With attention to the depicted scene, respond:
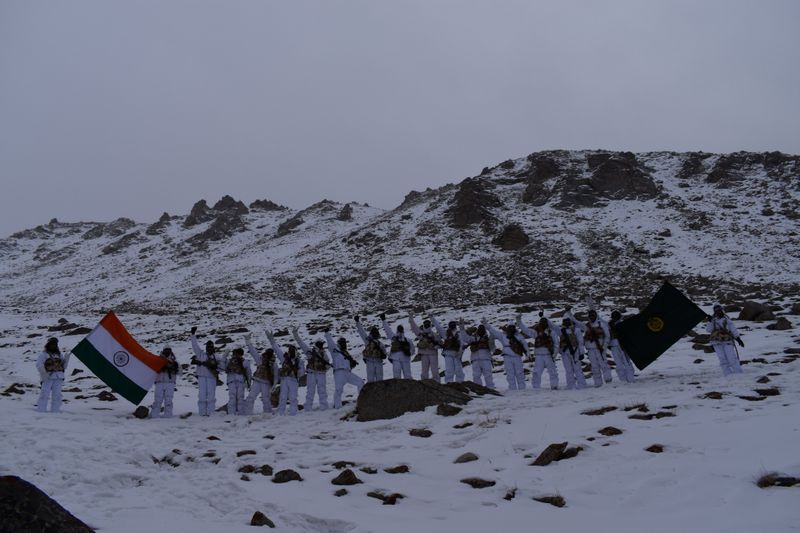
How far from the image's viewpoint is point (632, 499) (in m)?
5.71

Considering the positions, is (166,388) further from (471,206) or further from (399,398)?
(471,206)

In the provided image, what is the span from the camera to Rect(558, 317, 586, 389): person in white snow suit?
44.0ft

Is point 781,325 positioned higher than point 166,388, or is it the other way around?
point 166,388

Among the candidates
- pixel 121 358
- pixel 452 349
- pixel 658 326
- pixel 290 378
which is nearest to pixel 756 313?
pixel 658 326

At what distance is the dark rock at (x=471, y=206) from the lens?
52.7 m

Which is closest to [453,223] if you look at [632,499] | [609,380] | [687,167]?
[687,167]

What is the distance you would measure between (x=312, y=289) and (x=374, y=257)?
803cm

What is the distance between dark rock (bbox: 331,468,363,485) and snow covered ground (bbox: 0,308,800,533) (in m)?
0.13

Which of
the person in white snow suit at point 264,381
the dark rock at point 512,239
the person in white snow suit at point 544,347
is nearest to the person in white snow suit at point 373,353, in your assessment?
the person in white snow suit at point 264,381

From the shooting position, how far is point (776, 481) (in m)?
5.39

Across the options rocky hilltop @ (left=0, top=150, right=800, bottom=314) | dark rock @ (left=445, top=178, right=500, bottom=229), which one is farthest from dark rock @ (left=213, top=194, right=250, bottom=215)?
dark rock @ (left=445, top=178, right=500, bottom=229)

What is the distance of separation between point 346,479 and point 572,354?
822 centimetres

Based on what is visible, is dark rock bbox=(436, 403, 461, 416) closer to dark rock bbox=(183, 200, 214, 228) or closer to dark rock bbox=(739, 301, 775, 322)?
dark rock bbox=(739, 301, 775, 322)

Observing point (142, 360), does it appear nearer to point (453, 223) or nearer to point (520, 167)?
point (453, 223)
